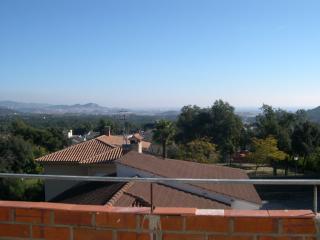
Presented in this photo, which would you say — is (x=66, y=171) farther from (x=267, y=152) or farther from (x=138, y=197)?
(x=267, y=152)

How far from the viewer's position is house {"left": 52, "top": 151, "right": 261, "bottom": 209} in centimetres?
1173

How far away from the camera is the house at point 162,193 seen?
1173 cm

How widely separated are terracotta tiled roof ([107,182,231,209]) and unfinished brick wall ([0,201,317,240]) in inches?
307

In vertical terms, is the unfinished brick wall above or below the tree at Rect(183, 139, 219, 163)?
above

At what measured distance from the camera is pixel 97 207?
2.63 metres

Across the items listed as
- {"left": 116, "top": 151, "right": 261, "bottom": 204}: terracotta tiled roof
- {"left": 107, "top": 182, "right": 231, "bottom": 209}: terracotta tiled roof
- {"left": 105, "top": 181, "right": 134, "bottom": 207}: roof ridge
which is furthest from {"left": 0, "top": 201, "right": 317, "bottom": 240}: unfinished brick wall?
{"left": 116, "top": 151, "right": 261, "bottom": 204}: terracotta tiled roof

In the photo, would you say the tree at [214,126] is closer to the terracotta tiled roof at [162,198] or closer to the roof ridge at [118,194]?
the terracotta tiled roof at [162,198]

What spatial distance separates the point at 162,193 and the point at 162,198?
0.81 m

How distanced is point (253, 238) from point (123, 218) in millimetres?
760

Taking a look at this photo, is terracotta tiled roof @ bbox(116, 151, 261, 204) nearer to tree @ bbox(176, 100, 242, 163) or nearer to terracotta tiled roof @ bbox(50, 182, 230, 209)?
terracotta tiled roof @ bbox(50, 182, 230, 209)

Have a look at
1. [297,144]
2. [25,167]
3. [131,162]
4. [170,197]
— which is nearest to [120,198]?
[170,197]

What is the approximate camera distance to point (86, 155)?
73.0 feet

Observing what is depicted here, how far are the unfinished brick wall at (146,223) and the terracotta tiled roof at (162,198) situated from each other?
779cm

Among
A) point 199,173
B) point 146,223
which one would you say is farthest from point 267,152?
point 146,223
